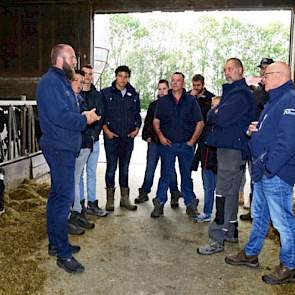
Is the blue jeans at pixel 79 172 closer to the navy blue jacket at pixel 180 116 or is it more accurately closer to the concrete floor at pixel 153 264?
the concrete floor at pixel 153 264

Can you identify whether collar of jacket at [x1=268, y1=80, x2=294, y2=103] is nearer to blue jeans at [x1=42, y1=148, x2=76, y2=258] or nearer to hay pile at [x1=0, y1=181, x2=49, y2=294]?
blue jeans at [x1=42, y1=148, x2=76, y2=258]

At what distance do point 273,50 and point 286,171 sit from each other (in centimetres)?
1255

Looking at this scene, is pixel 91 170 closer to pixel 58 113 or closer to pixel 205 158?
pixel 205 158

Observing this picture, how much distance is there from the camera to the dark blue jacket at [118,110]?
409 cm

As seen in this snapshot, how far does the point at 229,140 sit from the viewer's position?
2.96 m

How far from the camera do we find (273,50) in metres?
13.9

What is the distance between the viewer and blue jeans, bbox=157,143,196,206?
12.8 feet

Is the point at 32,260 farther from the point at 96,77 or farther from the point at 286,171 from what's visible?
the point at 96,77

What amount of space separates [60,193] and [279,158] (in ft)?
4.53

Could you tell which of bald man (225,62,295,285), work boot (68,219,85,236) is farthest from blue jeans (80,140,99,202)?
bald man (225,62,295,285)

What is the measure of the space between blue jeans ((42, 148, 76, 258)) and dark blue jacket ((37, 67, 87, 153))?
63mm

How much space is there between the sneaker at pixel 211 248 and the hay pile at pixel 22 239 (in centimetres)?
117

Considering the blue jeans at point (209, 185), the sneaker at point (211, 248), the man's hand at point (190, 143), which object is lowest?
the sneaker at point (211, 248)

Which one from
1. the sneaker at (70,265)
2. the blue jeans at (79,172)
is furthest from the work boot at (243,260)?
the blue jeans at (79,172)
